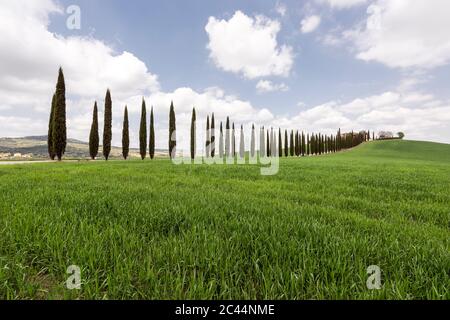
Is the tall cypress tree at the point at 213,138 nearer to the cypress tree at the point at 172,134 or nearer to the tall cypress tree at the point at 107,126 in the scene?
the cypress tree at the point at 172,134

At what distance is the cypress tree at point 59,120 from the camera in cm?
2920

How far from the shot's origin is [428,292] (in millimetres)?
1749

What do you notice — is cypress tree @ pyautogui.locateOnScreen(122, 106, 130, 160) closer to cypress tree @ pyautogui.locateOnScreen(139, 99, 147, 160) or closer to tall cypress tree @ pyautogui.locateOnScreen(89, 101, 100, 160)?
cypress tree @ pyautogui.locateOnScreen(139, 99, 147, 160)

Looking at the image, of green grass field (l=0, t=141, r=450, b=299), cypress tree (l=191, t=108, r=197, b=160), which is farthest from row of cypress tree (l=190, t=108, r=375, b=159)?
green grass field (l=0, t=141, r=450, b=299)

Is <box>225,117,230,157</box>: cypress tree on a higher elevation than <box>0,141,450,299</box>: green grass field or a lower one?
higher

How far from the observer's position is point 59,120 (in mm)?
29328

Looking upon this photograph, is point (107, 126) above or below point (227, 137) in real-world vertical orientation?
above

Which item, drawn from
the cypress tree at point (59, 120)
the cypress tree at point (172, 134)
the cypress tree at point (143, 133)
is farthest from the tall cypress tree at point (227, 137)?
the cypress tree at point (59, 120)

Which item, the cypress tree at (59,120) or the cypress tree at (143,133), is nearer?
the cypress tree at (59,120)

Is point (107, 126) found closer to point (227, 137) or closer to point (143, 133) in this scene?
point (143, 133)

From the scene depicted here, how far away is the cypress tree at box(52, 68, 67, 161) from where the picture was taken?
1150 inches

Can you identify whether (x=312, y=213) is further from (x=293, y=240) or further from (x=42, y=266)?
(x=42, y=266)

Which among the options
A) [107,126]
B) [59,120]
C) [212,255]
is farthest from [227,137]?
[212,255]

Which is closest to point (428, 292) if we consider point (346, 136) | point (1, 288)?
point (1, 288)
